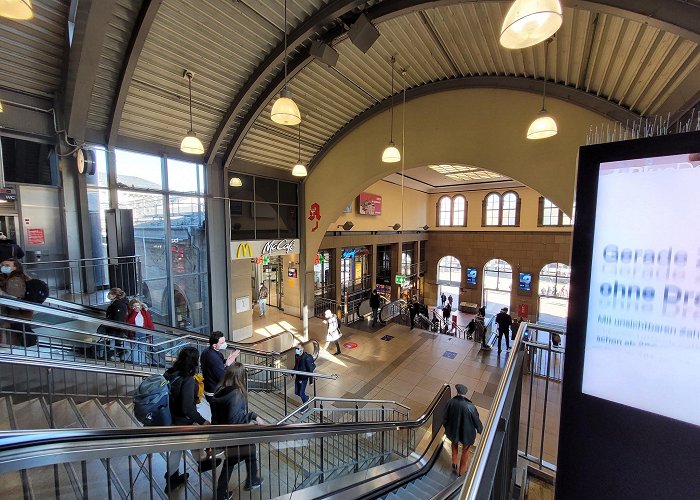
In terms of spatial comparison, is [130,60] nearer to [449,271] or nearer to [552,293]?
[449,271]

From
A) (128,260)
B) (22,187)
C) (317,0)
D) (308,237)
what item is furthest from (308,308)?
(317,0)

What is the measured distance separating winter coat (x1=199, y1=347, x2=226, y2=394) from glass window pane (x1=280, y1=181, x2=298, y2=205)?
24.8 feet

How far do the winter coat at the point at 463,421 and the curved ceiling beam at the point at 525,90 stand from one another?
5871 mm

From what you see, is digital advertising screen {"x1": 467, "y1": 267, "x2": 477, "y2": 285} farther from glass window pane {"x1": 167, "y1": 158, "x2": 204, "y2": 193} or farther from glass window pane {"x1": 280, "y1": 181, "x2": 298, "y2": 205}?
glass window pane {"x1": 167, "y1": 158, "x2": 204, "y2": 193}

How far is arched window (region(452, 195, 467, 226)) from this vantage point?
59.5ft

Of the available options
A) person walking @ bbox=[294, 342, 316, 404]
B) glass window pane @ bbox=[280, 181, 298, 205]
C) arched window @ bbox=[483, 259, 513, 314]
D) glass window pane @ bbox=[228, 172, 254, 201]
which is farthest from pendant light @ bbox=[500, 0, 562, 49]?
arched window @ bbox=[483, 259, 513, 314]

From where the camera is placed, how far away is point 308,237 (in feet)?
36.6

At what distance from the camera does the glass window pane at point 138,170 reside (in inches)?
267

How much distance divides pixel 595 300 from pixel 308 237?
33.6ft

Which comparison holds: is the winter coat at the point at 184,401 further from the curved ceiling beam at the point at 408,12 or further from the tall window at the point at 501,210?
the tall window at the point at 501,210

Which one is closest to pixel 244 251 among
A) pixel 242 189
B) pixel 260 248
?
pixel 260 248

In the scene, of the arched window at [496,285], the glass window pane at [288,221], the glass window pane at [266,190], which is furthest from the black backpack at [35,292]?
the arched window at [496,285]

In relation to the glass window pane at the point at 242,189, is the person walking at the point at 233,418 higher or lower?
lower

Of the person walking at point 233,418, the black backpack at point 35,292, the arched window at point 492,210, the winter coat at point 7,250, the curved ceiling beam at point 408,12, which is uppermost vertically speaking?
the curved ceiling beam at point 408,12
